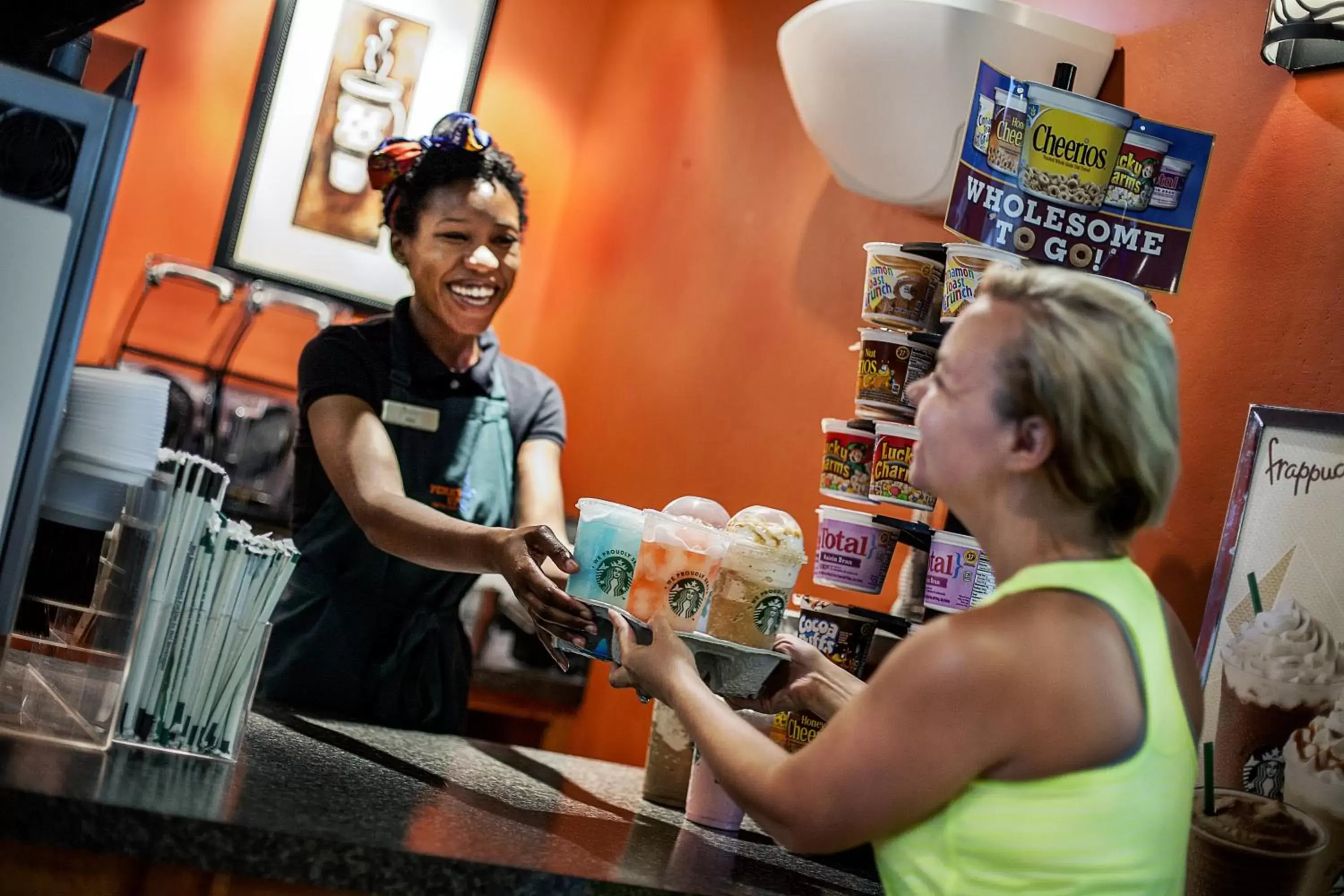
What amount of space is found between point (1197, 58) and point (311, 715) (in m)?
1.78

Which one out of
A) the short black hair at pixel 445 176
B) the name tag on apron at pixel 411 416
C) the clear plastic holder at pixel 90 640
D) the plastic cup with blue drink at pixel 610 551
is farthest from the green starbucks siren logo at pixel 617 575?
the short black hair at pixel 445 176

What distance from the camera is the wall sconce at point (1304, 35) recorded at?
1.79m

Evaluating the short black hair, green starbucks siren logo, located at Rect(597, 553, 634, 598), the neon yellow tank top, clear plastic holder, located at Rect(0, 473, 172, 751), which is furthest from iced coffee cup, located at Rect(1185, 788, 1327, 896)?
the short black hair

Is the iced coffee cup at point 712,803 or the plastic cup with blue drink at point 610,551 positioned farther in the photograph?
the iced coffee cup at point 712,803

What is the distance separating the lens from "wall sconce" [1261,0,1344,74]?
179cm

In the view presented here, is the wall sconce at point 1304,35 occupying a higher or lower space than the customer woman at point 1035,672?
higher

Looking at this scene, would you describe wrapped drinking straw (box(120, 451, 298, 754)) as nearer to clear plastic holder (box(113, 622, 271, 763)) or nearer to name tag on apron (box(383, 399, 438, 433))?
clear plastic holder (box(113, 622, 271, 763))

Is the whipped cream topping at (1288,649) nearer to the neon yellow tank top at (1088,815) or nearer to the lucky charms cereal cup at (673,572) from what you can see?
the neon yellow tank top at (1088,815)

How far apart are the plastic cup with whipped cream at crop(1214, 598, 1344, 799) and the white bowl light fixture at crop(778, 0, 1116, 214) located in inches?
40.7

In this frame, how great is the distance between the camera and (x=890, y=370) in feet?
6.82

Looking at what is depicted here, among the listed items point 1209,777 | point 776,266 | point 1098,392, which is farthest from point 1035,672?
point 776,266

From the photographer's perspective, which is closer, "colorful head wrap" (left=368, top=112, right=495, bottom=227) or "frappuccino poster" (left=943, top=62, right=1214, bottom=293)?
"frappuccino poster" (left=943, top=62, right=1214, bottom=293)

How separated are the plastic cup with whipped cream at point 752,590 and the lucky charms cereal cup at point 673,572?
4 centimetres

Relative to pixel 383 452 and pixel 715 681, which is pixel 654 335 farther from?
pixel 715 681
